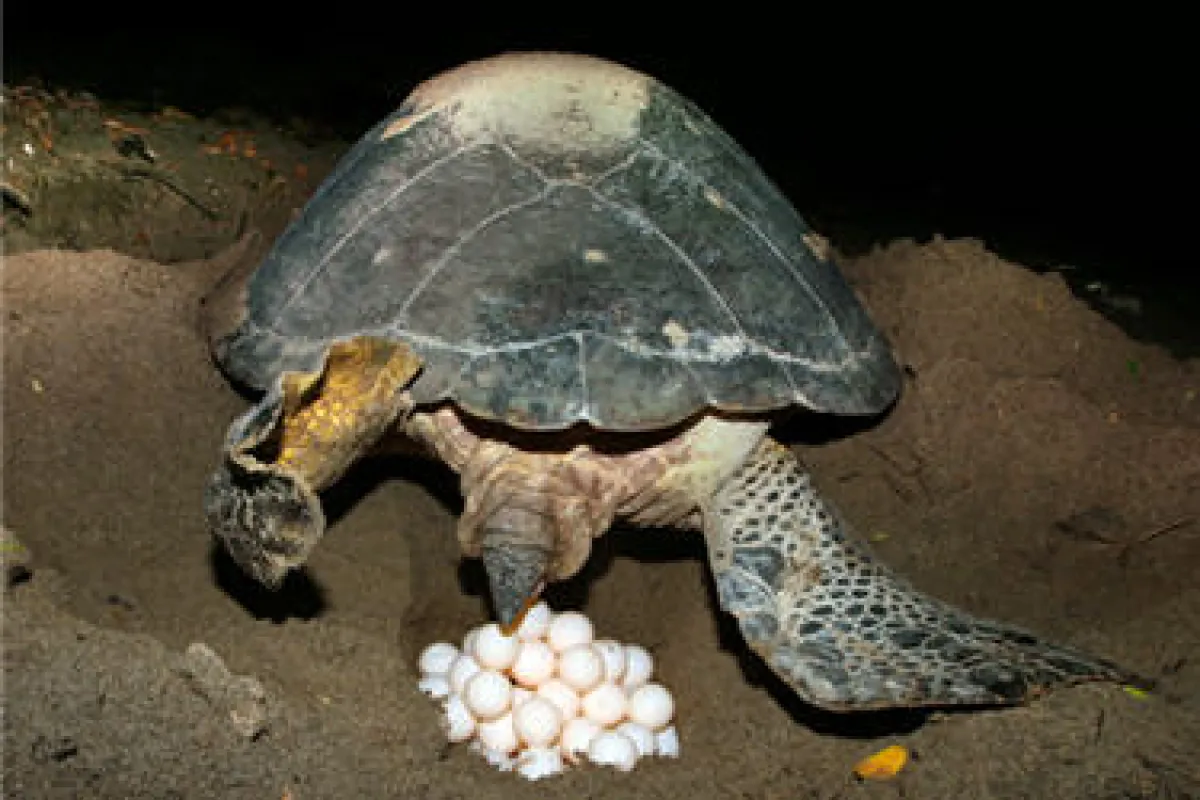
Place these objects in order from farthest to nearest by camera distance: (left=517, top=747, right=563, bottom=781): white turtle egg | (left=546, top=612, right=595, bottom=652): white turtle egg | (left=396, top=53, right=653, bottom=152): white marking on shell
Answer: (left=396, top=53, right=653, bottom=152): white marking on shell < (left=546, top=612, right=595, bottom=652): white turtle egg < (left=517, top=747, right=563, bottom=781): white turtle egg

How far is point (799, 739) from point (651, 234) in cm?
122

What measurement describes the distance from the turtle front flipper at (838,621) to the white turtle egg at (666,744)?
325 mm

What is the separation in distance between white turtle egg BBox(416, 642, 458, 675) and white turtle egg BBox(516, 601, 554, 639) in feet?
0.63

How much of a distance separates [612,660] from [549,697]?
171 millimetres

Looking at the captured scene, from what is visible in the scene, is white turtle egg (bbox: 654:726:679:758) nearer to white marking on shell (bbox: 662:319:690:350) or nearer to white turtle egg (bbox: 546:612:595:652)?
white turtle egg (bbox: 546:612:595:652)

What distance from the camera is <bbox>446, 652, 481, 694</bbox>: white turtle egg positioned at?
2188 millimetres

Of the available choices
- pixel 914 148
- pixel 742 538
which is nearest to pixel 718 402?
pixel 742 538

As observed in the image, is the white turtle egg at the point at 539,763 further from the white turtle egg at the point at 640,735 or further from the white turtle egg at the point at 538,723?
the white turtle egg at the point at 640,735

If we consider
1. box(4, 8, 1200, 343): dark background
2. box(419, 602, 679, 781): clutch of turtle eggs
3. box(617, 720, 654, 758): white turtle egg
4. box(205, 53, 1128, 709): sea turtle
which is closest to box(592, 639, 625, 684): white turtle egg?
box(419, 602, 679, 781): clutch of turtle eggs

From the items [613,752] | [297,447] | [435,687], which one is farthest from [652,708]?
[297,447]

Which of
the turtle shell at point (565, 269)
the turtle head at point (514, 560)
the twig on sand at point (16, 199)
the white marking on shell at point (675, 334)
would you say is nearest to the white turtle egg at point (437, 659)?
the turtle head at point (514, 560)

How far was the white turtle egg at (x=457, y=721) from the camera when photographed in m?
2.10

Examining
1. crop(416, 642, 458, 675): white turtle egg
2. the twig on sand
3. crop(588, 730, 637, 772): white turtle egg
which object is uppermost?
the twig on sand

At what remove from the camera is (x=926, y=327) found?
290cm
